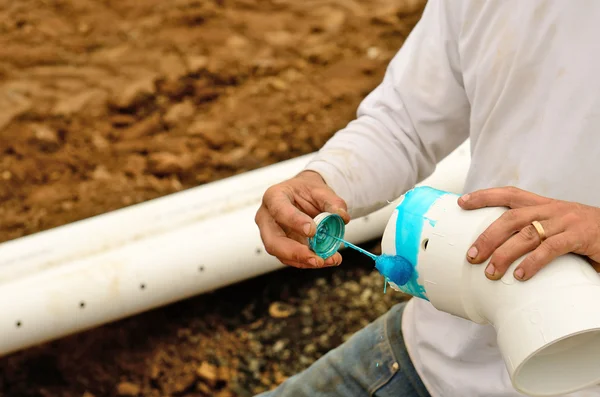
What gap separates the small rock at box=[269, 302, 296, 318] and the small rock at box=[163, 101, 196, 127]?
38.7 inches

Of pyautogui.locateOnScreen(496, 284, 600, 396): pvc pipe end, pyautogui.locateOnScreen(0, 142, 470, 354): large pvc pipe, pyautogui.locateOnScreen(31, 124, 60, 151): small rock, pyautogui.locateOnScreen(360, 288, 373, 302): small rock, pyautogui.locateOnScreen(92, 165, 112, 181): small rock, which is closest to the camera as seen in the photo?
pyautogui.locateOnScreen(496, 284, 600, 396): pvc pipe end

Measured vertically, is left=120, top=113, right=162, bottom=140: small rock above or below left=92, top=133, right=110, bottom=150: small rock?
above

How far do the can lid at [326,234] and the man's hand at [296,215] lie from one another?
13 millimetres

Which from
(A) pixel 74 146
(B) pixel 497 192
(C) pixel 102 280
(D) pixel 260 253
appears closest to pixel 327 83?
(A) pixel 74 146

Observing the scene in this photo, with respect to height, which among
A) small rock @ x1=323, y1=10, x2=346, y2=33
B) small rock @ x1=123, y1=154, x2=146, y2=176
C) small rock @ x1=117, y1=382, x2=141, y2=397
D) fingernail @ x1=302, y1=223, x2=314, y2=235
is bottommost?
small rock @ x1=117, y1=382, x2=141, y2=397

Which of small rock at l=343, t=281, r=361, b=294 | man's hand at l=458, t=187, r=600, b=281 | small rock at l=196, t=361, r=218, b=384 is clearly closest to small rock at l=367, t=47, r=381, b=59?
small rock at l=343, t=281, r=361, b=294

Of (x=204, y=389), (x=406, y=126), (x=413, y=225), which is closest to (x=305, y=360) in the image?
(x=204, y=389)

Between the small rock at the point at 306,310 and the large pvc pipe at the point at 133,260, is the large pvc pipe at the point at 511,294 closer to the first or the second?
the large pvc pipe at the point at 133,260

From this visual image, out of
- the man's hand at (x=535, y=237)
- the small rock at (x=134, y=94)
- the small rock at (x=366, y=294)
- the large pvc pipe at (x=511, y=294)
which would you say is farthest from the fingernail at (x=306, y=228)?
the small rock at (x=134, y=94)

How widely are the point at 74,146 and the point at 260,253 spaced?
1096 mm

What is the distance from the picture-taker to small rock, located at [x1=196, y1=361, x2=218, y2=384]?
2154 mm

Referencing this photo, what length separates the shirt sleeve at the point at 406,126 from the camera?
54.4 inches

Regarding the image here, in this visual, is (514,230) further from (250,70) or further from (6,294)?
(250,70)

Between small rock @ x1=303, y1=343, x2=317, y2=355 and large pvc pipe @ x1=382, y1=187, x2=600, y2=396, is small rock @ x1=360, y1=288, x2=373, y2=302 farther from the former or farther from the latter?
large pvc pipe @ x1=382, y1=187, x2=600, y2=396
